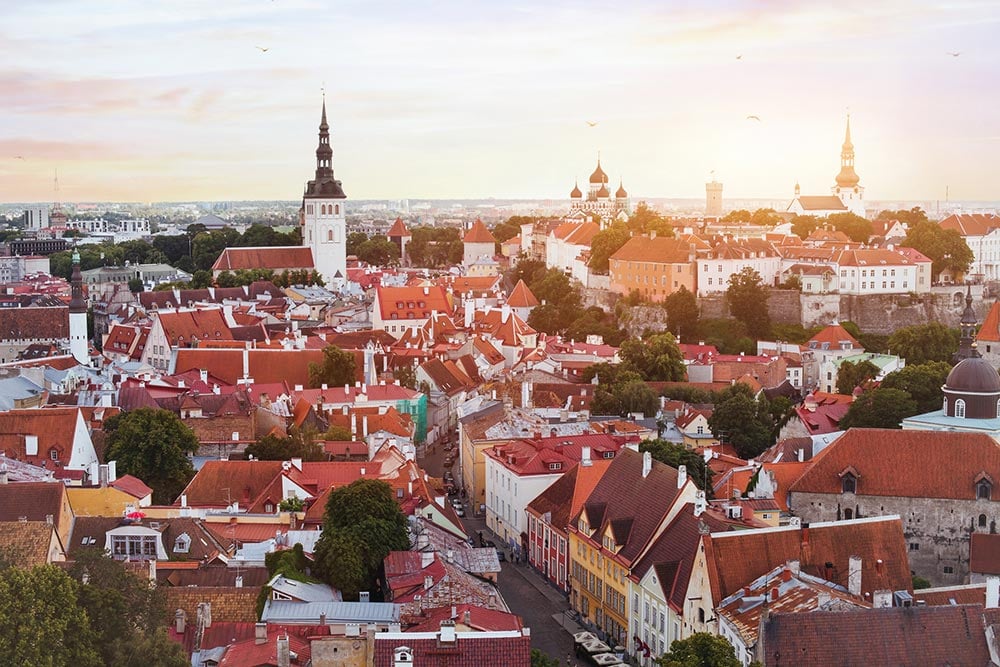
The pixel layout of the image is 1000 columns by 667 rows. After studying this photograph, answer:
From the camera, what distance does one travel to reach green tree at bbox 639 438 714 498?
127ft

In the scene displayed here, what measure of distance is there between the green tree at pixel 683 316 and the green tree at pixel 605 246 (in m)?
10.6

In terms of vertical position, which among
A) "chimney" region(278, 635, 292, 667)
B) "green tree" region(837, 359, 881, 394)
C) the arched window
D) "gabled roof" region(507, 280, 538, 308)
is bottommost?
"green tree" region(837, 359, 881, 394)

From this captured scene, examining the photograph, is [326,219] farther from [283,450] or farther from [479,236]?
[283,450]

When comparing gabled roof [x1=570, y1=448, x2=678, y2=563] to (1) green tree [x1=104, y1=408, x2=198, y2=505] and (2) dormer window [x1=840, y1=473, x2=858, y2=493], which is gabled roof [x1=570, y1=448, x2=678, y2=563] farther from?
(1) green tree [x1=104, y1=408, x2=198, y2=505]

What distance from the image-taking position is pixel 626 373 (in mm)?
59438

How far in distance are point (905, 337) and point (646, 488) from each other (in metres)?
40.4

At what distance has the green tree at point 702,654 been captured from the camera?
21781 millimetres

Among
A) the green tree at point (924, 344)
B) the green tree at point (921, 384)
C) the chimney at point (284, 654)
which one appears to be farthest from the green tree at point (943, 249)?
the chimney at point (284, 654)

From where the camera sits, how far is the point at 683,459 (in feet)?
128

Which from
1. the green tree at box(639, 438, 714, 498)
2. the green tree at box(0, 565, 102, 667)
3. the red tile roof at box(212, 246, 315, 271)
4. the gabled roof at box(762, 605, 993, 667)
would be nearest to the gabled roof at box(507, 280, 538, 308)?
the red tile roof at box(212, 246, 315, 271)

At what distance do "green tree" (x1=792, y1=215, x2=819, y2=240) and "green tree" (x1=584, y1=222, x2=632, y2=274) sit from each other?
16.9 meters

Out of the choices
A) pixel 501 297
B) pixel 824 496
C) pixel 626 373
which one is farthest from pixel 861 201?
pixel 824 496

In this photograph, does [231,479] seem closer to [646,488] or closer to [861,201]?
[646,488]

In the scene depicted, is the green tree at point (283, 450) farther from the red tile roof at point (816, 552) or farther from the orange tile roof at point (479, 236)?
the orange tile roof at point (479, 236)
